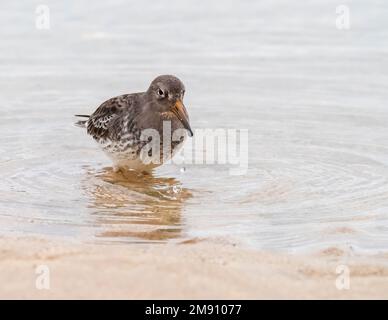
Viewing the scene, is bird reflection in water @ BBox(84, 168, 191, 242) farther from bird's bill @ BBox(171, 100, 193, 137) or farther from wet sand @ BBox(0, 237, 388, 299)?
bird's bill @ BBox(171, 100, 193, 137)

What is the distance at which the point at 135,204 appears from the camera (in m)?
8.77

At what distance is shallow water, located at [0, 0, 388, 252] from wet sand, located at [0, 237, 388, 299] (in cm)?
58

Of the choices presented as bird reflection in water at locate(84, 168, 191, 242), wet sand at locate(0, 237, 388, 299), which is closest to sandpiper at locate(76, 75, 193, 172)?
bird reflection in water at locate(84, 168, 191, 242)

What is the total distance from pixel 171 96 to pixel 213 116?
228cm

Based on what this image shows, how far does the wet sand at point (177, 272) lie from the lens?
19.2 feet

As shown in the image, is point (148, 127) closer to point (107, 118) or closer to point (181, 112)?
point (181, 112)

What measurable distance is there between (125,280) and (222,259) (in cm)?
93

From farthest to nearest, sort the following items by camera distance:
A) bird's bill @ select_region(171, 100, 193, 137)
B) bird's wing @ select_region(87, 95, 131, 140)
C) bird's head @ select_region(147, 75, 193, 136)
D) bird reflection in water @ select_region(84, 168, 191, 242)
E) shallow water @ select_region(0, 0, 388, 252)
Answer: bird's wing @ select_region(87, 95, 131, 140) → bird's head @ select_region(147, 75, 193, 136) → bird's bill @ select_region(171, 100, 193, 137) → shallow water @ select_region(0, 0, 388, 252) → bird reflection in water @ select_region(84, 168, 191, 242)

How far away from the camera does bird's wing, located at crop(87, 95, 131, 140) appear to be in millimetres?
10345

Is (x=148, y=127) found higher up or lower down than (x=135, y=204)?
higher up

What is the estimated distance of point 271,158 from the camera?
33.9 feet

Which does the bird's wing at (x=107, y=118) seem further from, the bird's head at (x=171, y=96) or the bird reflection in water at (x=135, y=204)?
the bird's head at (x=171, y=96)

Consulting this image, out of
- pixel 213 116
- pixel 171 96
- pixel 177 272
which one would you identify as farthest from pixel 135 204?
pixel 213 116
